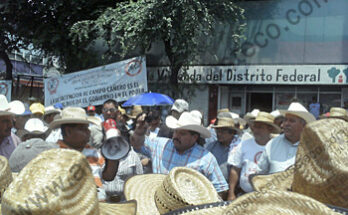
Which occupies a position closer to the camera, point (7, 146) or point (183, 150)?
point (183, 150)

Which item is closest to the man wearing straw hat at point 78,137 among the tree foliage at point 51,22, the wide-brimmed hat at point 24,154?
the wide-brimmed hat at point 24,154

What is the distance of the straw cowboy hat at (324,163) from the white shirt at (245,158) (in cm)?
247

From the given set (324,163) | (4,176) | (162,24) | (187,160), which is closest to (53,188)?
(4,176)

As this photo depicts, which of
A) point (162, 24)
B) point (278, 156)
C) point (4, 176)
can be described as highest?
point (162, 24)

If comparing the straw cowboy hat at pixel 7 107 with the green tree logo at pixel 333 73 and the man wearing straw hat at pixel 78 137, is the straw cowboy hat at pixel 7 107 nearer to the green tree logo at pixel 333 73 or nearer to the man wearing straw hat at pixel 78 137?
the man wearing straw hat at pixel 78 137

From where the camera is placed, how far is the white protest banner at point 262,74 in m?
12.7

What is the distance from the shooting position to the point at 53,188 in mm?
1337

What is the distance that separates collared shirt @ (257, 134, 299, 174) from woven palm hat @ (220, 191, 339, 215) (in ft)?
8.73

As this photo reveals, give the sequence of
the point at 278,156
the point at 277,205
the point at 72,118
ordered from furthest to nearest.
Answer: the point at 278,156 < the point at 72,118 < the point at 277,205

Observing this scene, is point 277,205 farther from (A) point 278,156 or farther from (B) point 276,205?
(A) point 278,156

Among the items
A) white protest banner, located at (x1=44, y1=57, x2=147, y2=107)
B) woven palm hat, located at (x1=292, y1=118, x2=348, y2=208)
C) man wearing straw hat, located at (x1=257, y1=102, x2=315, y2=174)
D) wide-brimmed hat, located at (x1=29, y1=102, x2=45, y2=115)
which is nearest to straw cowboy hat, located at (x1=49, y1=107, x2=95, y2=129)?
man wearing straw hat, located at (x1=257, y1=102, x2=315, y2=174)

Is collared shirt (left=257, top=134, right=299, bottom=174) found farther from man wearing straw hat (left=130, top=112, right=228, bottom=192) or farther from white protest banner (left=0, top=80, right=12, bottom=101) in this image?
white protest banner (left=0, top=80, right=12, bottom=101)

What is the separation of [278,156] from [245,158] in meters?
0.59

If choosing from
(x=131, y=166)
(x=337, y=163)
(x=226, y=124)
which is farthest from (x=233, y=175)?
(x=337, y=163)
